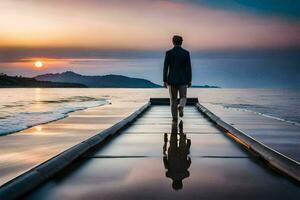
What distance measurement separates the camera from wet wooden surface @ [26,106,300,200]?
439 cm

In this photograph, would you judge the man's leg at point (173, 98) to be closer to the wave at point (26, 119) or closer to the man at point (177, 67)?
the man at point (177, 67)

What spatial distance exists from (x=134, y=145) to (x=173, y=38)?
14.9 feet

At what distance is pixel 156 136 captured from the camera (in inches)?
384

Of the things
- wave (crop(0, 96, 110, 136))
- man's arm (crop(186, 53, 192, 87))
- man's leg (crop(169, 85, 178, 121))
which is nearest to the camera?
man's arm (crop(186, 53, 192, 87))

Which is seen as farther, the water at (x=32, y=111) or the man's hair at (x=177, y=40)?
the water at (x=32, y=111)

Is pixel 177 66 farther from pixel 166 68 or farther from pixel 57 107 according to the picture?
pixel 57 107

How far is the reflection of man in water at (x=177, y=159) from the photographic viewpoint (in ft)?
17.1

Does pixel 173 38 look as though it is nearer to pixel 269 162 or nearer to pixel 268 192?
pixel 269 162

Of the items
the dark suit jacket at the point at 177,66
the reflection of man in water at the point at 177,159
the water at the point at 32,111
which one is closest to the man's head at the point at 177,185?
the reflection of man in water at the point at 177,159

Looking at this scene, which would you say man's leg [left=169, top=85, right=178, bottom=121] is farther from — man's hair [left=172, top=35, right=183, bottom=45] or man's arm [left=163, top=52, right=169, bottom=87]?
man's hair [left=172, top=35, right=183, bottom=45]

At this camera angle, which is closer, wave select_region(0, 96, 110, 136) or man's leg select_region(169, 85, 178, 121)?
man's leg select_region(169, 85, 178, 121)

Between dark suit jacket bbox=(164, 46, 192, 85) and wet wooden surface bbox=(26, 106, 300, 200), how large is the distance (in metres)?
3.76

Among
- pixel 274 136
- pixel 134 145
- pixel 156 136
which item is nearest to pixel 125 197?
pixel 134 145

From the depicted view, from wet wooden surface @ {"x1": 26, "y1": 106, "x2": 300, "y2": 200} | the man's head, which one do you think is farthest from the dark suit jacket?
the man's head
